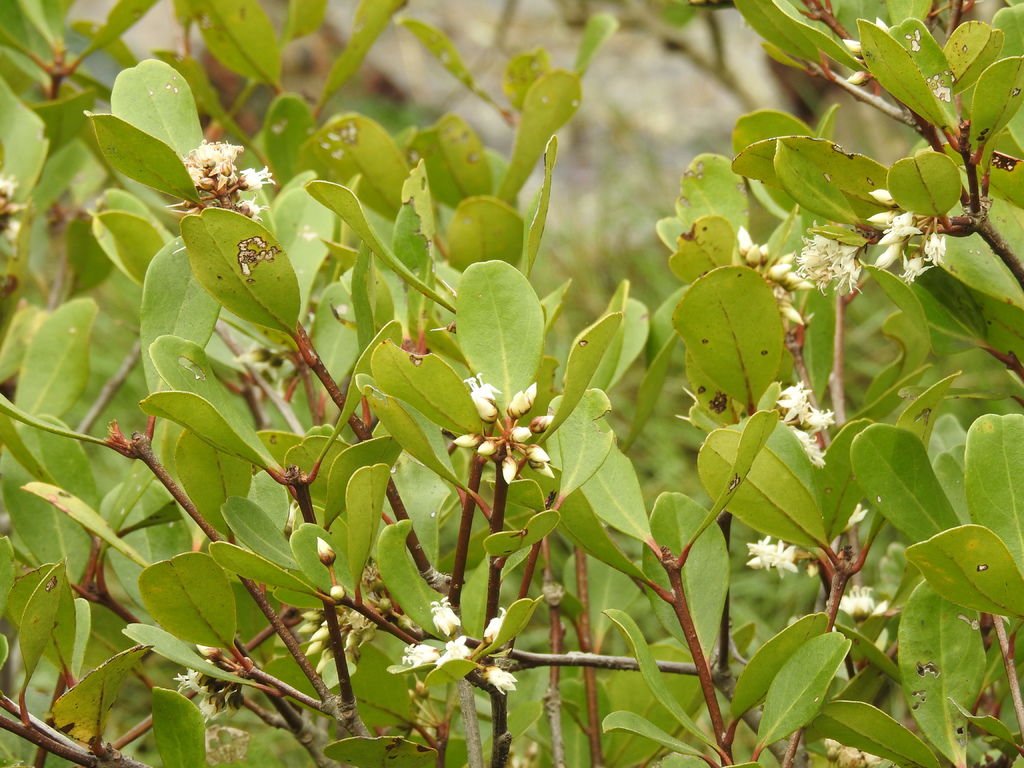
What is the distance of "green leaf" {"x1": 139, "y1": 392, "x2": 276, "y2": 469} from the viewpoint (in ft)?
2.21

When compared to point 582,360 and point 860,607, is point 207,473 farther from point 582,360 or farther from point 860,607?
point 860,607

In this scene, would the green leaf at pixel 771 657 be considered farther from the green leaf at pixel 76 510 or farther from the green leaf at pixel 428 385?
the green leaf at pixel 76 510

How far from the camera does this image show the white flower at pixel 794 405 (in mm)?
869

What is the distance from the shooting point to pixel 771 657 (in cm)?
76

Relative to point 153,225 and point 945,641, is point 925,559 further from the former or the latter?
point 153,225

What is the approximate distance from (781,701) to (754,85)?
17.6 ft

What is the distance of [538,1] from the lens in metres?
6.86

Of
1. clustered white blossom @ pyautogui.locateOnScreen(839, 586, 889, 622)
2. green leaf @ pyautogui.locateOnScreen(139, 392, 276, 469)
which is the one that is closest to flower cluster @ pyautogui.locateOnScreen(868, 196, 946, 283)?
clustered white blossom @ pyautogui.locateOnScreen(839, 586, 889, 622)

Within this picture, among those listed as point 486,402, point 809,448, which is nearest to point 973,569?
point 809,448

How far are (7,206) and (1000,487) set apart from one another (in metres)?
0.99

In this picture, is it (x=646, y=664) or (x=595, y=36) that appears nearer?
(x=646, y=664)

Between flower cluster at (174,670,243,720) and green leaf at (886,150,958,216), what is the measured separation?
22.2 inches

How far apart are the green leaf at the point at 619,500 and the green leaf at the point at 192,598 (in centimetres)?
26

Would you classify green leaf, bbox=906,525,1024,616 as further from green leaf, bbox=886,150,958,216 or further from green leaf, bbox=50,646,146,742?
green leaf, bbox=50,646,146,742
